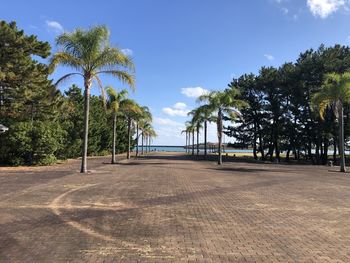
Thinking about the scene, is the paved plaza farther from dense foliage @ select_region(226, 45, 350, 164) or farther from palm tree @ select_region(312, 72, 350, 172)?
dense foliage @ select_region(226, 45, 350, 164)

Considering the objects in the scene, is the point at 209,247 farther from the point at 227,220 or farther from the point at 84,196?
the point at 84,196

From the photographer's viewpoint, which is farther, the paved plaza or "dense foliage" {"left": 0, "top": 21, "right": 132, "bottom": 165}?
"dense foliage" {"left": 0, "top": 21, "right": 132, "bottom": 165}

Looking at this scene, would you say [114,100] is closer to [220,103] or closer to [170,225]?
[220,103]

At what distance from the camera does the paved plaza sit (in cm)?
645

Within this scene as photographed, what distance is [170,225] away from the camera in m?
8.61

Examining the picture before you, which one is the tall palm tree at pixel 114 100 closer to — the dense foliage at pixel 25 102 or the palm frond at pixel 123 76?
the dense foliage at pixel 25 102

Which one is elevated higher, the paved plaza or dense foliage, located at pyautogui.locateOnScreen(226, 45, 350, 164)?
dense foliage, located at pyautogui.locateOnScreen(226, 45, 350, 164)

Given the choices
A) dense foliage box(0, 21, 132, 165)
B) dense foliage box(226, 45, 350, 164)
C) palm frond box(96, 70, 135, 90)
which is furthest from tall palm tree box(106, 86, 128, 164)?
dense foliage box(226, 45, 350, 164)

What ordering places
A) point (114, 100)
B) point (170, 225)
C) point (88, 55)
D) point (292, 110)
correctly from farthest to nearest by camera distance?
point (292, 110)
point (114, 100)
point (88, 55)
point (170, 225)

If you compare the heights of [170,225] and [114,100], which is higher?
[114,100]

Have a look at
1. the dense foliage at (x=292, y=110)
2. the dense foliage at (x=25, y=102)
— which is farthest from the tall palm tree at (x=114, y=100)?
the dense foliage at (x=292, y=110)

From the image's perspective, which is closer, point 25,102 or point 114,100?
point 25,102

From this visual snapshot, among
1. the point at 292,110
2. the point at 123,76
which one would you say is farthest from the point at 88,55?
the point at 292,110

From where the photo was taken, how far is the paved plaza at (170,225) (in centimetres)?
645
